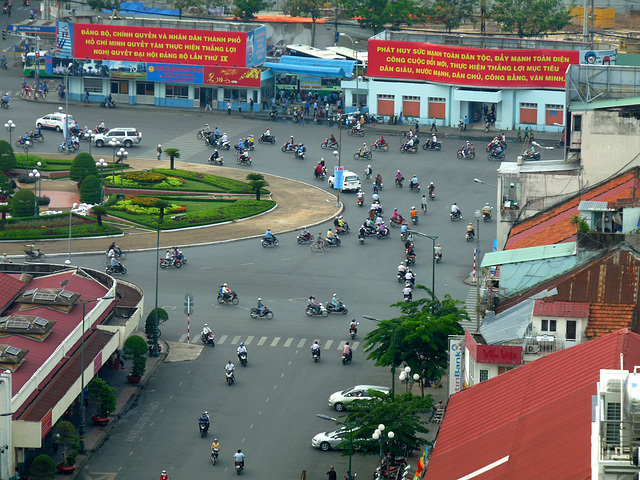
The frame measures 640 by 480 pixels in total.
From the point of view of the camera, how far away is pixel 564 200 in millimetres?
88438

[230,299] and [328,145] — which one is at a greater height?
[328,145]

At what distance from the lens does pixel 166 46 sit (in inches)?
5689

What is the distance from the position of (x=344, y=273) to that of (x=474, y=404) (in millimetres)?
36711

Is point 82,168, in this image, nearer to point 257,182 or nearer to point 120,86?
point 257,182

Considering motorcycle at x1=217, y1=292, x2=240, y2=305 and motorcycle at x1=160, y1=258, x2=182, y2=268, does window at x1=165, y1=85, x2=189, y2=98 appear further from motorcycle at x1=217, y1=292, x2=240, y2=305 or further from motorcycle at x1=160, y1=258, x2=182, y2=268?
motorcycle at x1=217, y1=292, x2=240, y2=305

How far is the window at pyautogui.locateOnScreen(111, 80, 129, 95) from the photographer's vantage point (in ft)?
479

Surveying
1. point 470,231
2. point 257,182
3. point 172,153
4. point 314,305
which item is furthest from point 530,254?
point 172,153

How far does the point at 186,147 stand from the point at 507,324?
67563 millimetres

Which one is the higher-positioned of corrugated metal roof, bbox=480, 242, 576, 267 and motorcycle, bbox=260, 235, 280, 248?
corrugated metal roof, bbox=480, 242, 576, 267

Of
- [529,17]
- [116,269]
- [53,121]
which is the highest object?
[529,17]

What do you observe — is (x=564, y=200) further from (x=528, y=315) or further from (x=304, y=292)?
(x=528, y=315)

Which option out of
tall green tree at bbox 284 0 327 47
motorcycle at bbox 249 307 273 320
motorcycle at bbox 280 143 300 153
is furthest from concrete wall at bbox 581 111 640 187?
tall green tree at bbox 284 0 327 47

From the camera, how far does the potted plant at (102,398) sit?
68562mm

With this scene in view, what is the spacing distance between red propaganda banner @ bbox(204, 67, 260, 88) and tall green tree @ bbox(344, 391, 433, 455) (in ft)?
272
